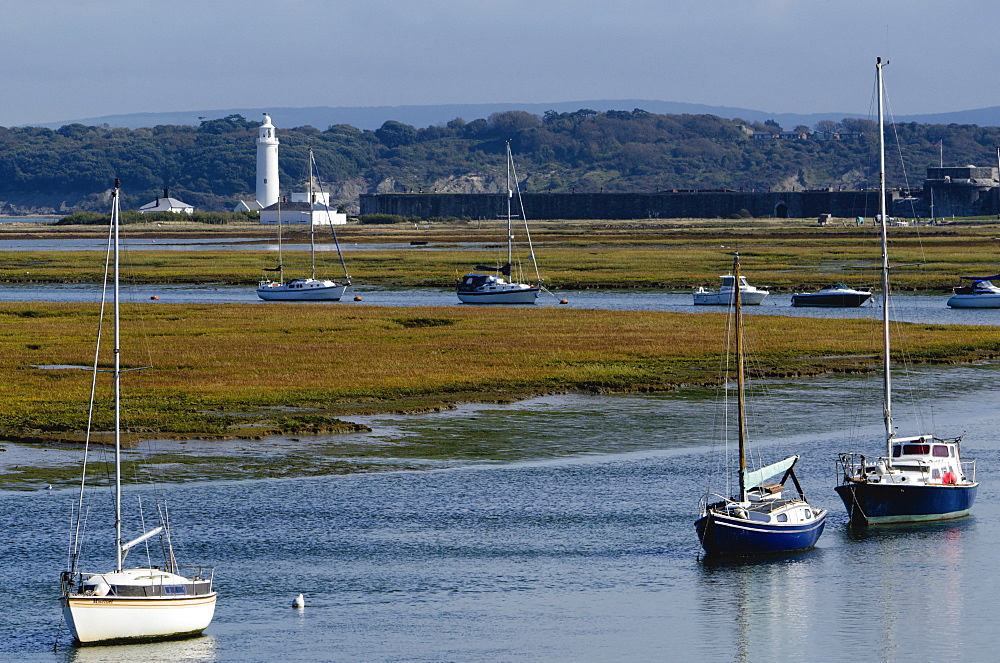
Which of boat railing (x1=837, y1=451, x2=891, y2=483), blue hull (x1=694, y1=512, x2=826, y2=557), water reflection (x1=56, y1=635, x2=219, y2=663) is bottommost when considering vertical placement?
water reflection (x1=56, y1=635, x2=219, y2=663)

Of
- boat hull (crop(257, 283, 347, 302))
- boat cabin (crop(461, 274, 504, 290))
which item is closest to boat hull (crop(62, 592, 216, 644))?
boat cabin (crop(461, 274, 504, 290))

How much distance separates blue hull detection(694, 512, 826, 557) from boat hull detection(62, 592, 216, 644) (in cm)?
1078

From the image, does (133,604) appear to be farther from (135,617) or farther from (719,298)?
(719,298)

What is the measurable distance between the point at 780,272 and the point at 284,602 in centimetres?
9188

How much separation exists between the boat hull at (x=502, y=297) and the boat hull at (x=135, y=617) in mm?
67288

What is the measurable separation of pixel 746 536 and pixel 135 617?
13.0 meters

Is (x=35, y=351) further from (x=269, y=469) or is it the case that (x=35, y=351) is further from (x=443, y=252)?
(x=443, y=252)

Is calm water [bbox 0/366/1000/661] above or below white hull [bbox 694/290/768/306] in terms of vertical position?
below

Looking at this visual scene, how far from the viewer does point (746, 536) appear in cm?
3123

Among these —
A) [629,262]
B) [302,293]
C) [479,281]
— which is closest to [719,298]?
[479,281]

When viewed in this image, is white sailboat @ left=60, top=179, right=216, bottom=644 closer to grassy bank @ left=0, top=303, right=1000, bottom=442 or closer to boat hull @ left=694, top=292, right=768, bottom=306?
grassy bank @ left=0, top=303, right=1000, bottom=442

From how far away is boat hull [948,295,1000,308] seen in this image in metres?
88.5

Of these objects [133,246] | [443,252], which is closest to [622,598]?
[443,252]

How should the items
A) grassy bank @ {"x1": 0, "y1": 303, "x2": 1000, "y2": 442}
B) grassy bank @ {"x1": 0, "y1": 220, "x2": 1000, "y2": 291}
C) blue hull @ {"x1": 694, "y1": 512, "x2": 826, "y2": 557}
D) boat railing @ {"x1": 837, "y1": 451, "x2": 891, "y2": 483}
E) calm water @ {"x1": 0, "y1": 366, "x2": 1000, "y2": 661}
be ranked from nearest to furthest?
calm water @ {"x1": 0, "y1": 366, "x2": 1000, "y2": 661}, blue hull @ {"x1": 694, "y1": 512, "x2": 826, "y2": 557}, boat railing @ {"x1": 837, "y1": 451, "x2": 891, "y2": 483}, grassy bank @ {"x1": 0, "y1": 303, "x2": 1000, "y2": 442}, grassy bank @ {"x1": 0, "y1": 220, "x2": 1000, "y2": 291}
